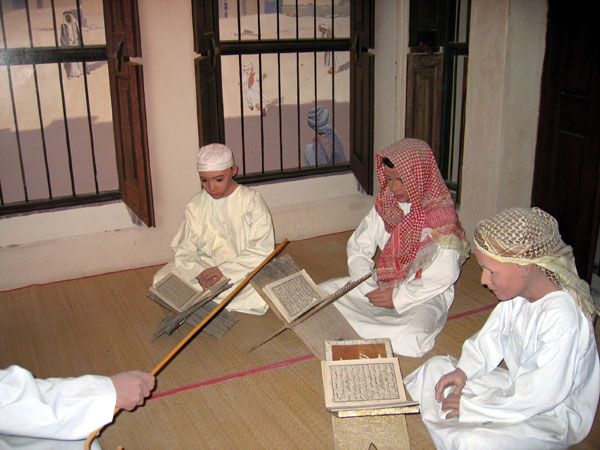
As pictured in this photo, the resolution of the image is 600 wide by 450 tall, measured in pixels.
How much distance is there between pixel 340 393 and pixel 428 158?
148 centimetres

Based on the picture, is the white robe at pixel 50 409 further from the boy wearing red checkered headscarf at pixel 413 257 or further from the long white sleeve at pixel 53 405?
the boy wearing red checkered headscarf at pixel 413 257

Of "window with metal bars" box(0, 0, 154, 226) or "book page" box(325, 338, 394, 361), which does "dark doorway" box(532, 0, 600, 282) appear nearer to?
"book page" box(325, 338, 394, 361)

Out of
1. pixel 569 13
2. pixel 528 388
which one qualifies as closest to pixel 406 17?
pixel 569 13

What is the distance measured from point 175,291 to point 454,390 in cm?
184

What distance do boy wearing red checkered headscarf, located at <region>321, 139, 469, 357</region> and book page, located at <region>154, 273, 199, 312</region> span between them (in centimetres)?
89

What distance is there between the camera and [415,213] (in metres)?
3.46

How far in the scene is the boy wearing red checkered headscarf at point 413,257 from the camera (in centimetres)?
339

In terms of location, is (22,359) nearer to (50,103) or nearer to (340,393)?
(340,393)

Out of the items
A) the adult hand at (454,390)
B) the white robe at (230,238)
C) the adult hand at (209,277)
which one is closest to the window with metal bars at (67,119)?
the white robe at (230,238)

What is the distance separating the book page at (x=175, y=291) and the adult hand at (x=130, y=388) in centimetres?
133

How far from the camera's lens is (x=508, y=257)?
2289 mm

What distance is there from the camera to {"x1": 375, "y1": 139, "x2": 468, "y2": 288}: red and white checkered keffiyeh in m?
3.39

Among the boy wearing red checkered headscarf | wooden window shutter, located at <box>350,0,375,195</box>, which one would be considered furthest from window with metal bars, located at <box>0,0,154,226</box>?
the boy wearing red checkered headscarf

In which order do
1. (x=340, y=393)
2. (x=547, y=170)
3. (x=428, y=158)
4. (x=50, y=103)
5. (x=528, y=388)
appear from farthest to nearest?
(x=50, y=103), (x=547, y=170), (x=428, y=158), (x=340, y=393), (x=528, y=388)
